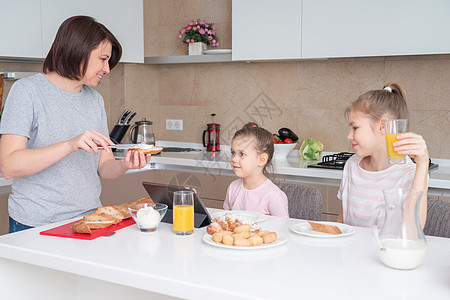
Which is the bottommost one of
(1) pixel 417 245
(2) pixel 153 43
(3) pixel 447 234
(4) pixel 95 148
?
(3) pixel 447 234

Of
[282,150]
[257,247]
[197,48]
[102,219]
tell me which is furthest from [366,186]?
[197,48]

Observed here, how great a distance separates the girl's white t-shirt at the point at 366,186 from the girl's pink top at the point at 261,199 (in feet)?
0.83

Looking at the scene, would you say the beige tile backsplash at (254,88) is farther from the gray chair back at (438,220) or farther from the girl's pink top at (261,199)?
the gray chair back at (438,220)

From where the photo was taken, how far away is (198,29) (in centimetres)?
360

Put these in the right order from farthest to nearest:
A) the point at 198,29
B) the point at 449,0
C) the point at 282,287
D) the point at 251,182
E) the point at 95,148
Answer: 1. the point at 198,29
2. the point at 449,0
3. the point at 251,182
4. the point at 95,148
5. the point at 282,287

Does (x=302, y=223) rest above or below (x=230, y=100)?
below

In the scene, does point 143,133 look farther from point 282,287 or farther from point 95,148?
point 282,287

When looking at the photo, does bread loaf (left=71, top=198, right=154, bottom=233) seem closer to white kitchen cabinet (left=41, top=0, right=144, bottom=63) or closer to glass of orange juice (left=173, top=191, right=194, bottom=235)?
glass of orange juice (left=173, top=191, right=194, bottom=235)

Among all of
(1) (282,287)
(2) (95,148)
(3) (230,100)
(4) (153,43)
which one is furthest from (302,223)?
(4) (153,43)

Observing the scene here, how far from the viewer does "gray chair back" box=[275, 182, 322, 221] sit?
6.57ft

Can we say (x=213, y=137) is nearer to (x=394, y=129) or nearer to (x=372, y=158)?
(x=372, y=158)

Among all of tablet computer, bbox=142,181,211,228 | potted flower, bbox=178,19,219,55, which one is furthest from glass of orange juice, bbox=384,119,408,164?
potted flower, bbox=178,19,219,55

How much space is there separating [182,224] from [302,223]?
393 millimetres

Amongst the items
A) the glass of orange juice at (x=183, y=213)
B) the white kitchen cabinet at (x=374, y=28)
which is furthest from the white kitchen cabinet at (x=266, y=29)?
the glass of orange juice at (x=183, y=213)
